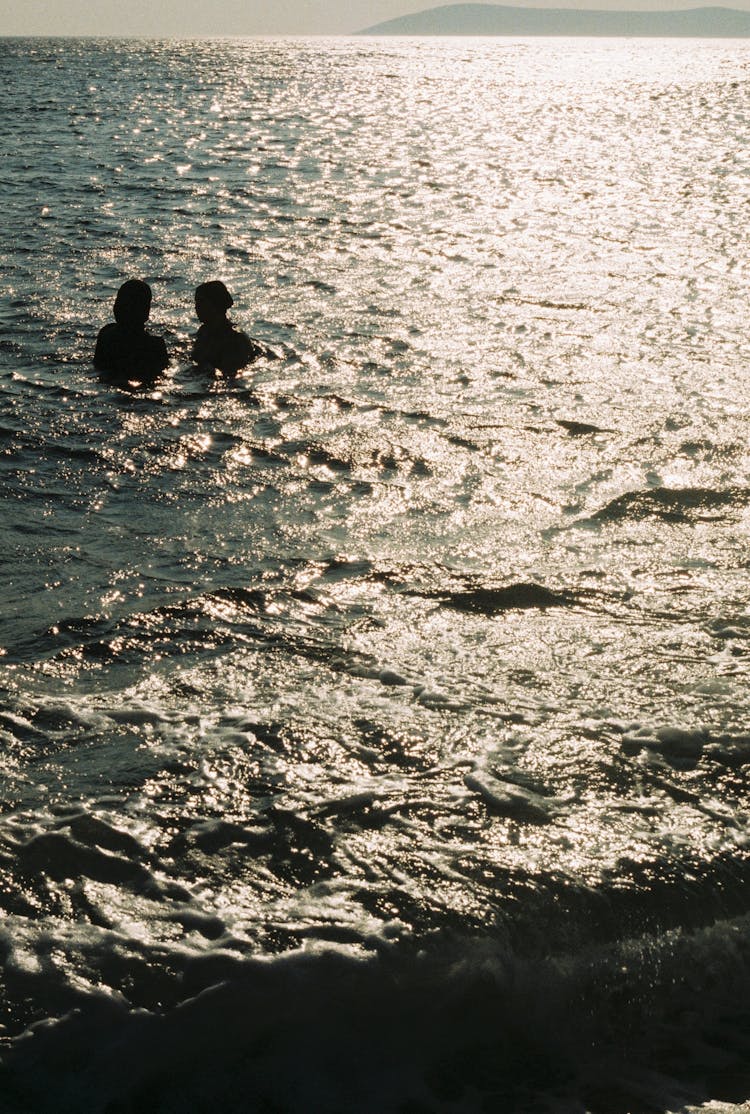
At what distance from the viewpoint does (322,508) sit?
8.37m

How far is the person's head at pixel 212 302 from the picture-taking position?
36.9ft

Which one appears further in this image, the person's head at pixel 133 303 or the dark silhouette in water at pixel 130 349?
the dark silhouette in water at pixel 130 349

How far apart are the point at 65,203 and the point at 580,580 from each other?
62.8 ft

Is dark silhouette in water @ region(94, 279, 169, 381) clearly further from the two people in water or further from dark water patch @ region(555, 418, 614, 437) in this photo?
dark water patch @ region(555, 418, 614, 437)

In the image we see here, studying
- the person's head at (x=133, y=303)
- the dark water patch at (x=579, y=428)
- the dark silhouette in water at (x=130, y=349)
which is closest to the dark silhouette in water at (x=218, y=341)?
the dark silhouette in water at (x=130, y=349)

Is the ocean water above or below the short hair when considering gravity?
below

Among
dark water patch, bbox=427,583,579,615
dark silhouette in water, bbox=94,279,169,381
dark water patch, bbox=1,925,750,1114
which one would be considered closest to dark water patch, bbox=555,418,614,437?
dark water patch, bbox=427,583,579,615

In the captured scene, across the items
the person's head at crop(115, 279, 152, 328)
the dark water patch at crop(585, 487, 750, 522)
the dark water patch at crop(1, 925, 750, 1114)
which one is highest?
the person's head at crop(115, 279, 152, 328)

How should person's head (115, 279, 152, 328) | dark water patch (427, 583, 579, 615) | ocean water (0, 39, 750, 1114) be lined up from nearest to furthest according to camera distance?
ocean water (0, 39, 750, 1114) → dark water patch (427, 583, 579, 615) → person's head (115, 279, 152, 328)

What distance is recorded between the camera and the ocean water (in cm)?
387

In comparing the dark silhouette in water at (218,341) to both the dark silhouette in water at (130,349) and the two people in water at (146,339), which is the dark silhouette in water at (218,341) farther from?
the dark silhouette in water at (130,349)

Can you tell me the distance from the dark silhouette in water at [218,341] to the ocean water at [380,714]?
0.92ft

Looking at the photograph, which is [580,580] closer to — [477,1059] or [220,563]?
[220,563]

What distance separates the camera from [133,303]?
36.6ft
